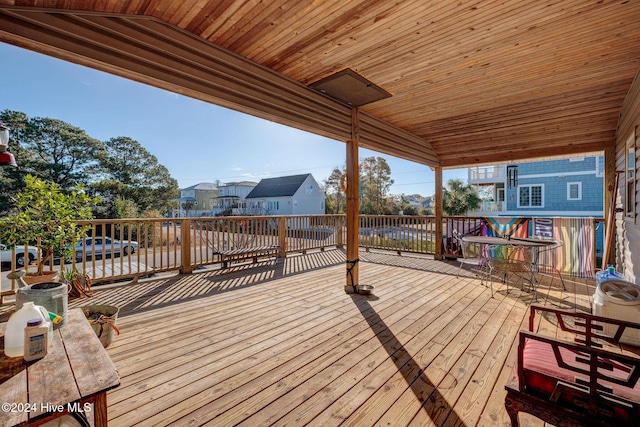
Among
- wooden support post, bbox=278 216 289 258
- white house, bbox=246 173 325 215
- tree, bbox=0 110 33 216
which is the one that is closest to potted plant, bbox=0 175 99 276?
wooden support post, bbox=278 216 289 258

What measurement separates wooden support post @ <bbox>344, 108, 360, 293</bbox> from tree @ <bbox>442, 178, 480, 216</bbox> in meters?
14.0

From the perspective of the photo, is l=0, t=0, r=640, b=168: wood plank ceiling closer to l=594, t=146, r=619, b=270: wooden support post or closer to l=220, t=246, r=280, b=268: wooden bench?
l=594, t=146, r=619, b=270: wooden support post

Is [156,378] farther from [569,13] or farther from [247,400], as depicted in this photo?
[569,13]

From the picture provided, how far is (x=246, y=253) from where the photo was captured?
5.37 m

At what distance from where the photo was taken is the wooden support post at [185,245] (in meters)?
4.75

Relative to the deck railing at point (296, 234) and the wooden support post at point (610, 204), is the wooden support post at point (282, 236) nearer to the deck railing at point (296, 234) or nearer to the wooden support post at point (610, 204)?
the deck railing at point (296, 234)

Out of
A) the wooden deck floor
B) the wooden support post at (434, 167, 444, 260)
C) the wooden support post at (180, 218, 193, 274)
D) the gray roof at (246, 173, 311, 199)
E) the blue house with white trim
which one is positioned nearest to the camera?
the wooden deck floor

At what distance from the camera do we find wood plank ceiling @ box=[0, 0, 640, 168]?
6.54 feet

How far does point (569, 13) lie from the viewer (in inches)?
85.8

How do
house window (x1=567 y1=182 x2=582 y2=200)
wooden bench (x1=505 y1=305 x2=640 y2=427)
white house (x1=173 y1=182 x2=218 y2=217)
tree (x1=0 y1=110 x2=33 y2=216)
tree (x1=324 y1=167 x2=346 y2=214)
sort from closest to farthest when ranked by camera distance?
wooden bench (x1=505 y1=305 x2=640 y2=427) → house window (x1=567 y1=182 x2=582 y2=200) → tree (x1=0 y1=110 x2=33 y2=216) → tree (x1=324 y1=167 x2=346 y2=214) → white house (x1=173 y1=182 x2=218 y2=217)

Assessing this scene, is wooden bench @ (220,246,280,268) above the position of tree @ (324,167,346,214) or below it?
below

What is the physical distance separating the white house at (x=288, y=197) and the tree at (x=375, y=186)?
6343 mm

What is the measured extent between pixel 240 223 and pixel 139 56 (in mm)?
4089

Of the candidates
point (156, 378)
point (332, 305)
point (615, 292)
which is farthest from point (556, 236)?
point (156, 378)
